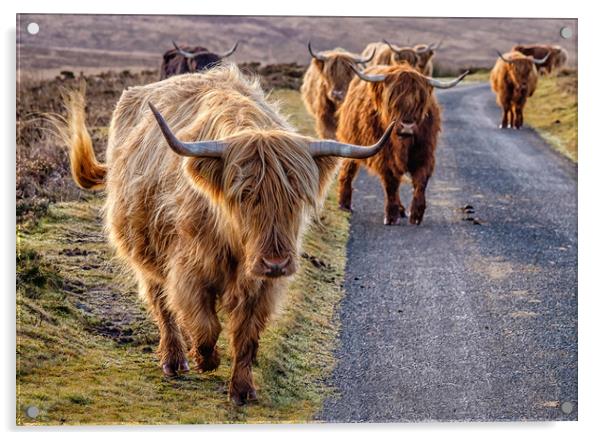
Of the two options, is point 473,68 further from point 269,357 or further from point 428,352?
point 269,357

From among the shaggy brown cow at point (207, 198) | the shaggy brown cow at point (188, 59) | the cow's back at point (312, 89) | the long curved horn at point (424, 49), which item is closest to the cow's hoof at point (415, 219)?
the cow's back at point (312, 89)

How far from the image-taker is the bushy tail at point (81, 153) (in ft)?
17.6

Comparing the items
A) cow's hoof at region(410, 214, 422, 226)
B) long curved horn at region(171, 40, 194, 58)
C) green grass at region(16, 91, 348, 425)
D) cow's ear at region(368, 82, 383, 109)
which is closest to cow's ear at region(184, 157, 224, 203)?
green grass at region(16, 91, 348, 425)

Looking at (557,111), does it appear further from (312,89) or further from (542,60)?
(312,89)

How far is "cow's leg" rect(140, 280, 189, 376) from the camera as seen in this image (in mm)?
5086

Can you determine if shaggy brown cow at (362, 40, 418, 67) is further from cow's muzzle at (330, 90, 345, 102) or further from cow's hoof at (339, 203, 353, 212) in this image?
cow's muzzle at (330, 90, 345, 102)

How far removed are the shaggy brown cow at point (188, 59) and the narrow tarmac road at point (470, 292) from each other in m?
1.40

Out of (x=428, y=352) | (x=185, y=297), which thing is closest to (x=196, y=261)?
(x=185, y=297)

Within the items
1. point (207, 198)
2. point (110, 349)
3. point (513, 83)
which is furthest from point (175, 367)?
point (513, 83)

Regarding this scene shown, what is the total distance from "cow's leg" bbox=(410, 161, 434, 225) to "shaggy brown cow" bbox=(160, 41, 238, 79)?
180 centimetres

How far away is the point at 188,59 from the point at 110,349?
2.08 metres

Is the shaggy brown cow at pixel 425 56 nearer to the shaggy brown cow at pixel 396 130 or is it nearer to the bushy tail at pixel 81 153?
the shaggy brown cow at pixel 396 130

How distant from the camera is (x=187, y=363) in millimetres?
5113

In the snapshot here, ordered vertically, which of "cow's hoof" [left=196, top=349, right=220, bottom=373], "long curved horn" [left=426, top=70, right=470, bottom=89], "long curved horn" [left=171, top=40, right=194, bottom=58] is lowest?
"cow's hoof" [left=196, top=349, right=220, bottom=373]
